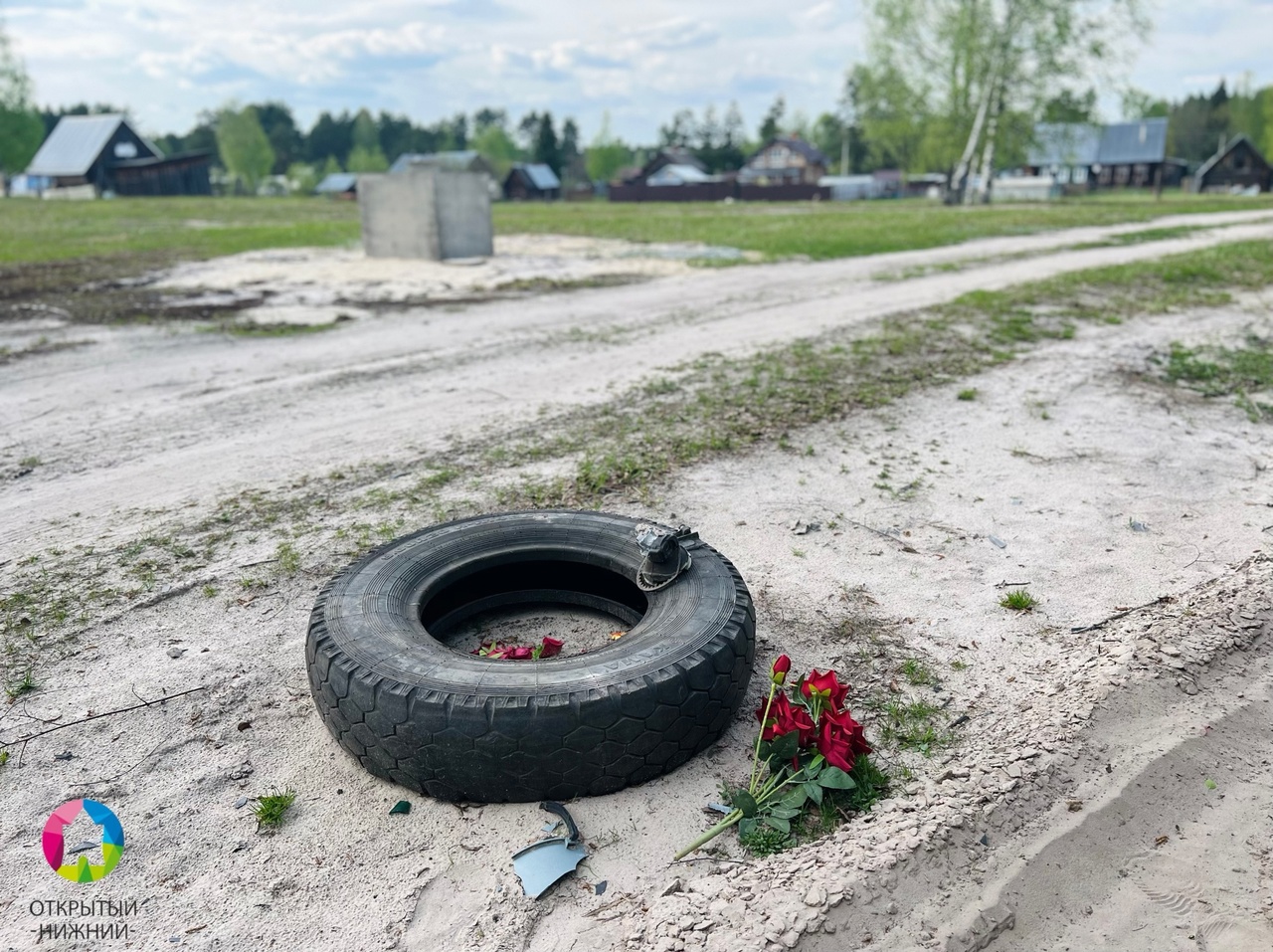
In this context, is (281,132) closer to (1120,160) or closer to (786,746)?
(1120,160)

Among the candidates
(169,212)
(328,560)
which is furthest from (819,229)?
(169,212)

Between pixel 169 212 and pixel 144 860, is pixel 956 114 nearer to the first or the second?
pixel 169 212

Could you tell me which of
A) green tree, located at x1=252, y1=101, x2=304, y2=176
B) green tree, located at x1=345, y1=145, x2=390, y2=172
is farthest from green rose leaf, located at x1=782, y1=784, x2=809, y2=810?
green tree, located at x1=252, y1=101, x2=304, y2=176

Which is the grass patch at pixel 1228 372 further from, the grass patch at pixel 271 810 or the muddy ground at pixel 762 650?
the grass patch at pixel 271 810

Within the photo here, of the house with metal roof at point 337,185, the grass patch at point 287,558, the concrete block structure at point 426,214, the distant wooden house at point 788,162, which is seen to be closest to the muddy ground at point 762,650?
the grass patch at point 287,558

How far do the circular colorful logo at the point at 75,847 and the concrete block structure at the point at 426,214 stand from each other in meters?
13.2

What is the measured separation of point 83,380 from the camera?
7.04m

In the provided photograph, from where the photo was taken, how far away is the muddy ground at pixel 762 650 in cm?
223

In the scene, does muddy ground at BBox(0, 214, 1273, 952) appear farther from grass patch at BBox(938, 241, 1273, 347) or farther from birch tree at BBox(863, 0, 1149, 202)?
birch tree at BBox(863, 0, 1149, 202)

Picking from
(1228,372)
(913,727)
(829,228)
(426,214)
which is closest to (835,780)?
(913,727)

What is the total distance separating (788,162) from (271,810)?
3402 inches

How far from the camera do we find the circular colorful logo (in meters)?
2.30

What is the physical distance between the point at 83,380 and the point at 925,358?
6.92m

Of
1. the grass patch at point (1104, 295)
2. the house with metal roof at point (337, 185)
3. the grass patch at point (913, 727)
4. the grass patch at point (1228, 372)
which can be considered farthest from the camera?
the house with metal roof at point (337, 185)
